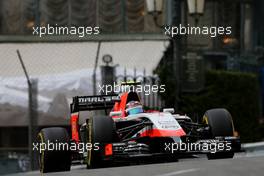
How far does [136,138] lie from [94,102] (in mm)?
1136

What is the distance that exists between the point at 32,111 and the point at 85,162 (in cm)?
723

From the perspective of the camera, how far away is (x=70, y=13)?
83.8ft

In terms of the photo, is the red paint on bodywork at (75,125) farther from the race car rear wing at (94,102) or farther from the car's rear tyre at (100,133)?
the car's rear tyre at (100,133)

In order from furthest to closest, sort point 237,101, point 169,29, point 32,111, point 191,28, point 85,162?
point 191,28
point 237,101
point 169,29
point 32,111
point 85,162

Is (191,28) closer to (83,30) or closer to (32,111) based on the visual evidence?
(83,30)

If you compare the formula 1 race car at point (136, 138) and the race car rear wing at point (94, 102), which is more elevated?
the race car rear wing at point (94, 102)

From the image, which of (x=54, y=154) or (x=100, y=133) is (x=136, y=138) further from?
(x=54, y=154)

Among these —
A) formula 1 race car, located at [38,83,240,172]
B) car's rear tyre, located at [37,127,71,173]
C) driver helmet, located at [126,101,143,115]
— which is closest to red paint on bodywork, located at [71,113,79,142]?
formula 1 race car, located at [38,83,240,172]

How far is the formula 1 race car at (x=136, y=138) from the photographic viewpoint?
1184 cm

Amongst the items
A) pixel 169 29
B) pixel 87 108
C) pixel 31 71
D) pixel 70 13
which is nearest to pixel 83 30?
pixel 70 13

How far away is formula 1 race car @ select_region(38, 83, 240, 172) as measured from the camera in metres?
11.8

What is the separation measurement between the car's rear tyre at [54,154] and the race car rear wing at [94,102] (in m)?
0.95

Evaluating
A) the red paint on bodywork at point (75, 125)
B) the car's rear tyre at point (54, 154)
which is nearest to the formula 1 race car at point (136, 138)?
the car's rear tyre at point (54, 154)

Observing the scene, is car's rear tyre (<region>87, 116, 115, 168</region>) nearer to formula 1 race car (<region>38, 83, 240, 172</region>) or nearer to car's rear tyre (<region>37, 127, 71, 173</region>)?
formula 1 race car (<region>38, 83, 240, 172</region>)
